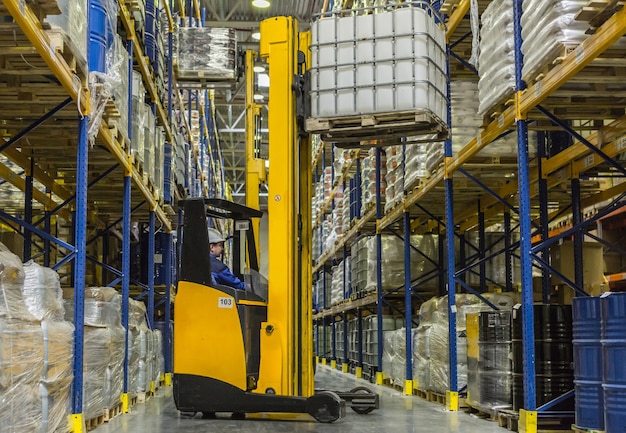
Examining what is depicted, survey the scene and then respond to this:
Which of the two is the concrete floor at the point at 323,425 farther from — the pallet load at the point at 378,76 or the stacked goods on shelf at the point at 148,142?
the stacked goods on shelf at the point at 148,142

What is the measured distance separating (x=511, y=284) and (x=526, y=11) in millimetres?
5337

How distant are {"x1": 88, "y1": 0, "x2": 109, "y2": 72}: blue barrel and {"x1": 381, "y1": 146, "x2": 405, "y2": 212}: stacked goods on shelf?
5.26 m

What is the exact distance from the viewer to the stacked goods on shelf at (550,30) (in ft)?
18.3

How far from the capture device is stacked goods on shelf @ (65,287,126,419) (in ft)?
22.1

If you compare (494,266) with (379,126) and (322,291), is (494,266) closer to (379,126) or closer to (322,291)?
(379,126)

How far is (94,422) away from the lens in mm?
7062

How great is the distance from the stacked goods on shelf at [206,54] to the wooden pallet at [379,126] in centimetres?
289

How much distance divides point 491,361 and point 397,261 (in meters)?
5.04

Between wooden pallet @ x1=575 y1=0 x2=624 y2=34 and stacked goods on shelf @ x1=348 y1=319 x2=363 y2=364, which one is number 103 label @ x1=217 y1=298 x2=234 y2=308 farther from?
stacked goods on shelf @ x1=348 y1=319 x2=363 y2=364

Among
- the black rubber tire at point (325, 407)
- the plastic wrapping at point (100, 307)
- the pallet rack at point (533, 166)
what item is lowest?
the black rubber tire at point (325, 407)

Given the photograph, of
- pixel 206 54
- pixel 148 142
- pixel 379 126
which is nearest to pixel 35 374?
pixel 379 126

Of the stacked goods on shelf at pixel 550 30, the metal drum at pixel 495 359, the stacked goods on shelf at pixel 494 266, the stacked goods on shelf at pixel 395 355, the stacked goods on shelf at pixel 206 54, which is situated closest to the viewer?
the stacked goods on shelf at pixel 550 30

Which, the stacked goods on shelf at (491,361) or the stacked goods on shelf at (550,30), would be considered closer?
the stacked goods on shelf at (550,30)

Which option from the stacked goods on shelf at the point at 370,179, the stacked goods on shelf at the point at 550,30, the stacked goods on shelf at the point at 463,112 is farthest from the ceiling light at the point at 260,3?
the stacked goods on shelf at the point at 550,30
